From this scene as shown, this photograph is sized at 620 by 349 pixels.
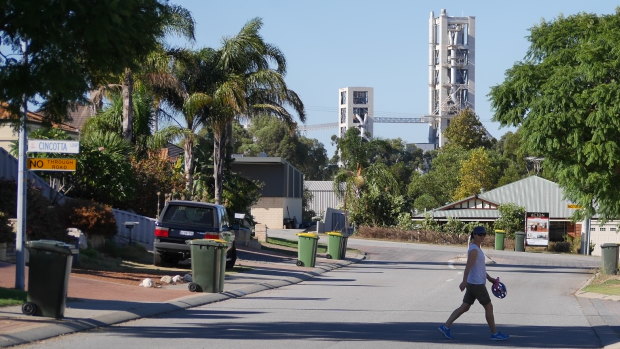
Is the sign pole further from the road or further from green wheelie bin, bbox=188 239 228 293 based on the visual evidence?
green wheelie bin, bbox=188 239 228 293

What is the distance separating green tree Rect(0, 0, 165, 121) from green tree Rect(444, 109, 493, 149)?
9825cm

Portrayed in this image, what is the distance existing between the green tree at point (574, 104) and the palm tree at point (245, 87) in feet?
30.3

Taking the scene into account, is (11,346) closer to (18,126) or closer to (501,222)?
(18,126)

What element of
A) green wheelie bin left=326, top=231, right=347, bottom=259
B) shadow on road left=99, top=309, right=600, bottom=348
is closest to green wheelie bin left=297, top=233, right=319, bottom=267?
green wheelie bin left=326, top=231, right=347, bottom=259

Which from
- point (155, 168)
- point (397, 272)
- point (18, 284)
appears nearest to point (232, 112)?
point (155, 168)

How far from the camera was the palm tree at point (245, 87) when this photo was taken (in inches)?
1388

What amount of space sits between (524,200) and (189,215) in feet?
163

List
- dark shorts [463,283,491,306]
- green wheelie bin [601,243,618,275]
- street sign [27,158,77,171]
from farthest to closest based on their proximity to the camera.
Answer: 1. green wheelie bin [601,243,618,275]
2. street sign [27,158,77,171]
3. dark shorts [463,283,491,306]

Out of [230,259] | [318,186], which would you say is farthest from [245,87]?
[318,186]

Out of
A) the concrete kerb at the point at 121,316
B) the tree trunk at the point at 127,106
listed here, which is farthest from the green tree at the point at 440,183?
the concrete kerb at the point at 121,316

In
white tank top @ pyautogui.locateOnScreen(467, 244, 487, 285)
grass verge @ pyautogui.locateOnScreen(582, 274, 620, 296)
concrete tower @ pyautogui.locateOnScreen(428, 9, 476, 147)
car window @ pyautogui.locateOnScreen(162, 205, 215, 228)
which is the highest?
concrete tower @ pyautogui.locateOnScreen(428, 9, 476, 147)

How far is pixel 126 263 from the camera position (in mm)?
25375

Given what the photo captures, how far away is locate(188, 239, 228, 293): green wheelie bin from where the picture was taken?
2017 centimetres

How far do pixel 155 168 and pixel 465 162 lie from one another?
201ft
